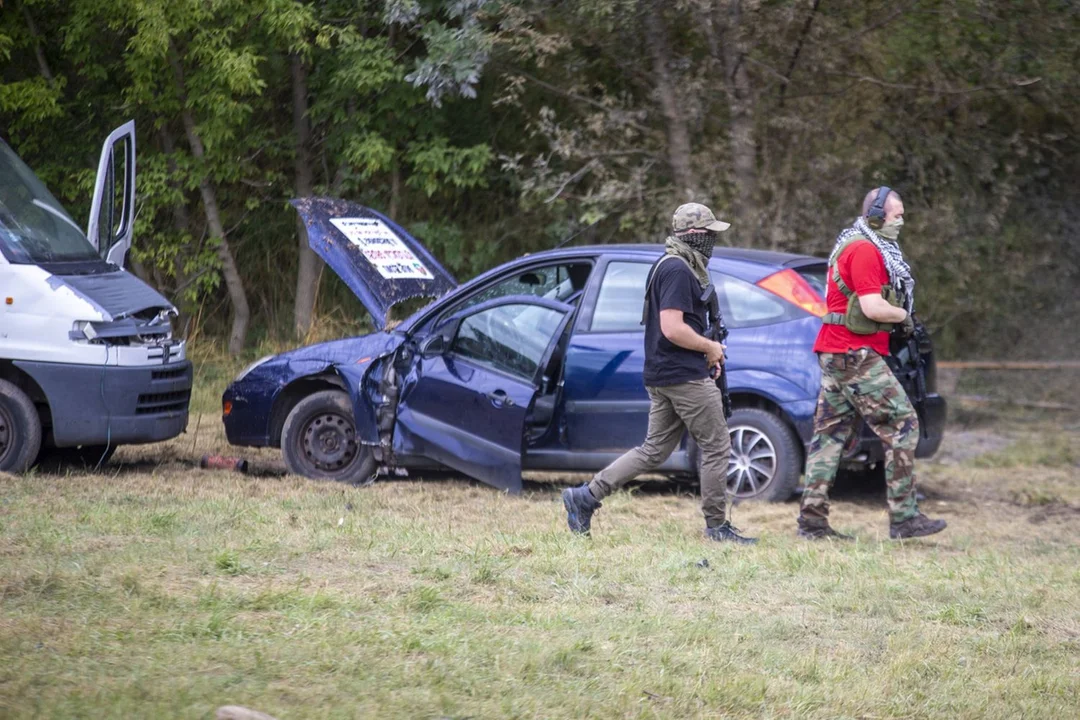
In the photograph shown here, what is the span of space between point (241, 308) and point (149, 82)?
2.65 meters

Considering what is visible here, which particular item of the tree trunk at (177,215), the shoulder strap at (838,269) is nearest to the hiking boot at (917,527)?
the shoulder strap at (838,269)

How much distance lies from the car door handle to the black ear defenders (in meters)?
2.30

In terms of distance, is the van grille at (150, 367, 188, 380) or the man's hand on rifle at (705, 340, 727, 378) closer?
the man's hand on rifle at (705, 340, 727, 378)

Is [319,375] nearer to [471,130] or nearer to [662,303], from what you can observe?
[662,303]

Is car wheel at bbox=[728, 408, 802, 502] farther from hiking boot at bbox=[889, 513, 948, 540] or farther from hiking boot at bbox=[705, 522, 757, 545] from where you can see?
hiking boot at bbox=[705, 522, 757, 545]

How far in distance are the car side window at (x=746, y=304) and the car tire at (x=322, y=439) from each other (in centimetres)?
247

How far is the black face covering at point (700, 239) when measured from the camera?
21.7 feet

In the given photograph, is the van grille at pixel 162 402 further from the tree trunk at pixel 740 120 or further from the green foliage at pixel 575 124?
the tree trunk at pixel 740 120

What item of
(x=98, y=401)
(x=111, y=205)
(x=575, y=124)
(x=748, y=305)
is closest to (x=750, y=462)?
(x=748, y=305)

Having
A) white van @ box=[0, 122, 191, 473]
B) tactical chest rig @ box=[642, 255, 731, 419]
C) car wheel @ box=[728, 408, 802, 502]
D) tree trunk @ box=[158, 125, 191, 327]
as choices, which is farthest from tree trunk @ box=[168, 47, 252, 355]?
tactical chest rig @ box=[642, 255, 731, 419]

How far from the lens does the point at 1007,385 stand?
13.5 meters

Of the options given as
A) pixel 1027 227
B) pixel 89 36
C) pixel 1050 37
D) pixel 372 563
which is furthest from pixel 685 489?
pixel 89 36

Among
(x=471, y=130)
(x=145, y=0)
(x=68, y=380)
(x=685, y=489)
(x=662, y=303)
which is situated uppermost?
(x=145, y=0)

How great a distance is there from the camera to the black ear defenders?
6.93 metres
